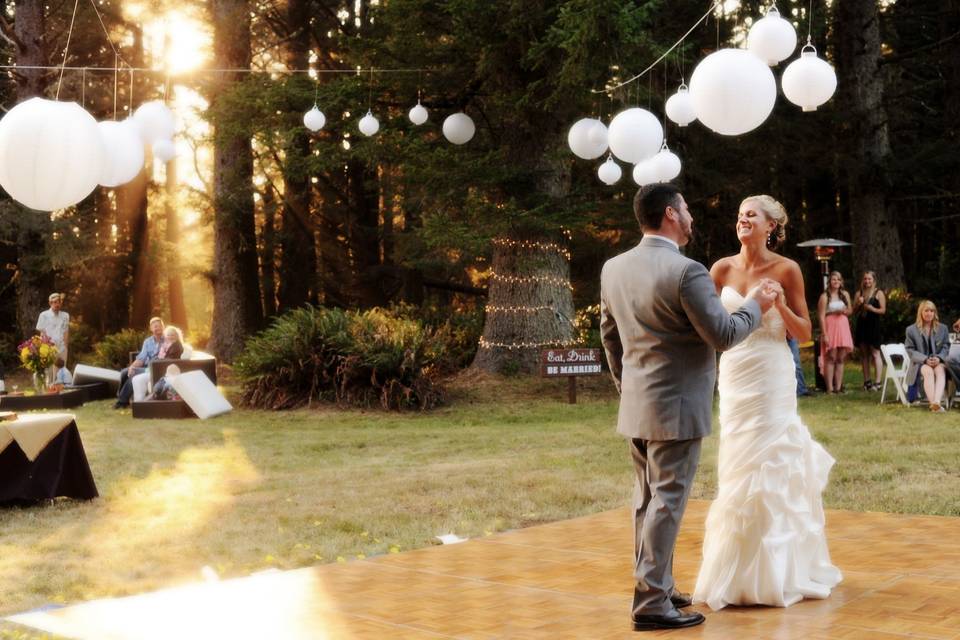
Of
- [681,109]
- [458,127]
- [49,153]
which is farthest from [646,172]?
[49,153]

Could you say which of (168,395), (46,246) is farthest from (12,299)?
(168,395)

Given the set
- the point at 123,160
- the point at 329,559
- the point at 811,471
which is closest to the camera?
the point at 811,471

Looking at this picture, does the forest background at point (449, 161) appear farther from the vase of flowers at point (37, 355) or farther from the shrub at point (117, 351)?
the vase of flowers at point (37, 355)

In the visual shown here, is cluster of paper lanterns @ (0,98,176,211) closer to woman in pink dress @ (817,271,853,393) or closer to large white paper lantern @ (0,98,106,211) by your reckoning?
large white paper lantern @ (0,98,106,211)

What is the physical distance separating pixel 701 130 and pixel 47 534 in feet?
57.7

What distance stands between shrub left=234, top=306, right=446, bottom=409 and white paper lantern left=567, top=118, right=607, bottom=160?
486 centimetres

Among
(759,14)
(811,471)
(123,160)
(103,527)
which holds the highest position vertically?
(759,14)

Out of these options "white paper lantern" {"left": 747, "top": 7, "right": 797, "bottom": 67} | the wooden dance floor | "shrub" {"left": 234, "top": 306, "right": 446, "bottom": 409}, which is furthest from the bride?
"shrub" {"left": 234, "top": 306, "right": 446, "bottom": 409}

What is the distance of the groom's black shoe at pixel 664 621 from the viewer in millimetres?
4391

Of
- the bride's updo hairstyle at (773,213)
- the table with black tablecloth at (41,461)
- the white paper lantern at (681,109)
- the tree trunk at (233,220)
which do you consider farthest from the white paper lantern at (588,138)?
the tree trunk at (233,220)

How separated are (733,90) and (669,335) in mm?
3376

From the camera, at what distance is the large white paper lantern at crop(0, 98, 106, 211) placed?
22.1ft

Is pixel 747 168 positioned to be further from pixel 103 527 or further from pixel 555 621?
pixel 555 621

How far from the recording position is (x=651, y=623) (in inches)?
174
